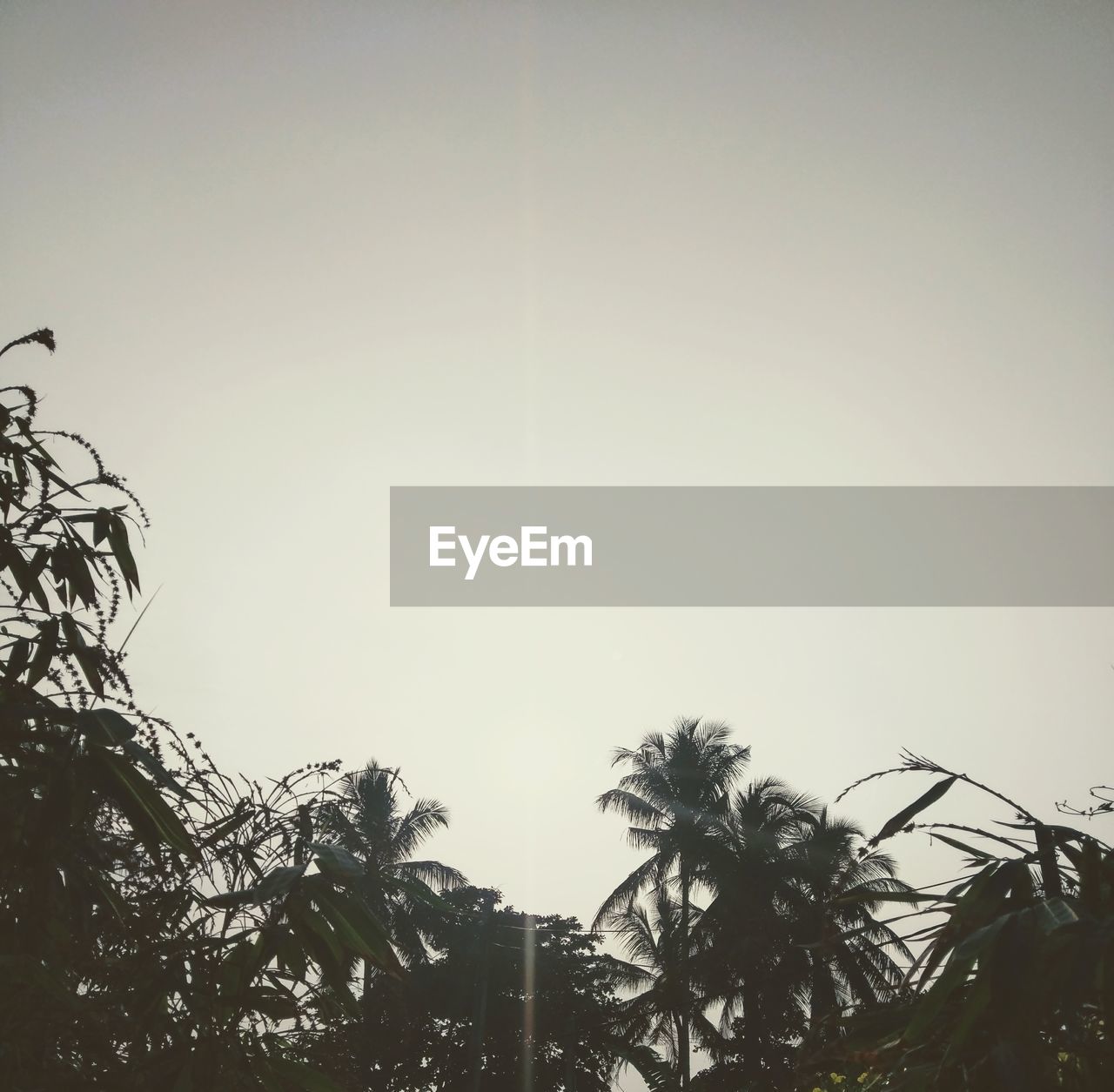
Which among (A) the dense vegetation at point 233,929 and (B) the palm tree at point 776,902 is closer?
(A) the dense vegetation at point 233,929

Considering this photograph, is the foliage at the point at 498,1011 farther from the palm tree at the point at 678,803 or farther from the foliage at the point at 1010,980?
the foliage at the point at 1010,980

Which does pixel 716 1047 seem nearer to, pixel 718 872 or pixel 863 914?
pixel 718 872

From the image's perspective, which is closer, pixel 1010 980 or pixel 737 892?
pixel 1010 980

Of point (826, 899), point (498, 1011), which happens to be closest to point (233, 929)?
point (826, 899)

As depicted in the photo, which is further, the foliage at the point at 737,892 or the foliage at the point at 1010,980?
the foliage at the point at 737,892

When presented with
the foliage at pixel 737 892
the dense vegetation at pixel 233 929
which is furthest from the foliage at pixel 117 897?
the foliage at pixel 737 892

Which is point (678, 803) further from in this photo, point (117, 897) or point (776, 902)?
point (117, 897)

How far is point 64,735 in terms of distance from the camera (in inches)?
107

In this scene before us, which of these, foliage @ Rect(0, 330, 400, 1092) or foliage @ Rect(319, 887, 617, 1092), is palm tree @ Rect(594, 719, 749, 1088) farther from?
foliage @ Rect(0, 330, 400, 1092)

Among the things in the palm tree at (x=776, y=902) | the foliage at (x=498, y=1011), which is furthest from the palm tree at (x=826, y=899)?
the foliage at (x=498, y=1011)

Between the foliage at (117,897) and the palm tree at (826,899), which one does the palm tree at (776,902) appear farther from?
the foliage at (117,897)

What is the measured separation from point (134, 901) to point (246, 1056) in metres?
0.60

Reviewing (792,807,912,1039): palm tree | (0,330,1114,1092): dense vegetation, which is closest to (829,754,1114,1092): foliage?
(0,330,1114,1092): dense vegetation

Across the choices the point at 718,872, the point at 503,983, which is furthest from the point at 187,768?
the point at 503,983
